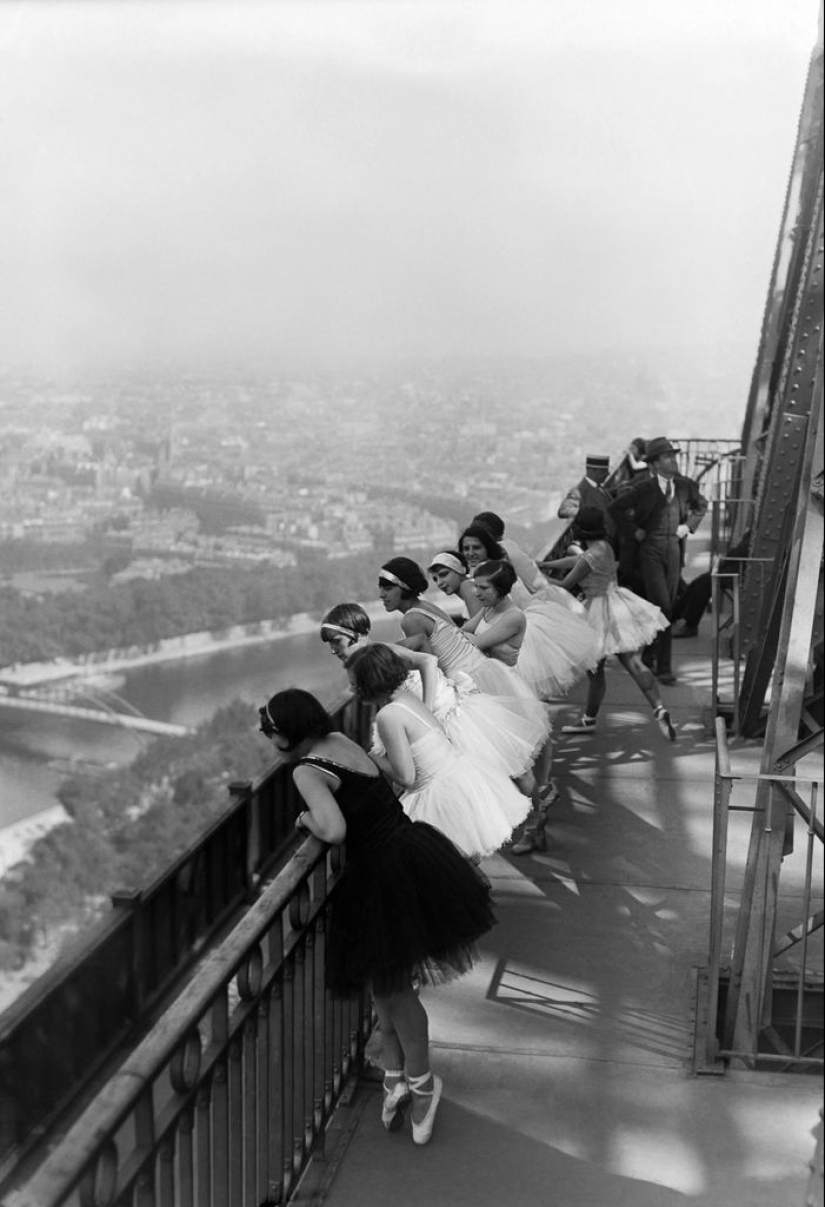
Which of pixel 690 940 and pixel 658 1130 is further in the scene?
pixel 690 940

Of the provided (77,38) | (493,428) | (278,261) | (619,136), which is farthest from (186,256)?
(619,136)

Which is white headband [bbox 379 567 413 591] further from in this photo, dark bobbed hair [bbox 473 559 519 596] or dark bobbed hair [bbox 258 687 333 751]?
dark bobbed hair [bbox 258 687 333 751]

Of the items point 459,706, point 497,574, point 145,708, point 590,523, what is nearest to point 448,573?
point 497,574

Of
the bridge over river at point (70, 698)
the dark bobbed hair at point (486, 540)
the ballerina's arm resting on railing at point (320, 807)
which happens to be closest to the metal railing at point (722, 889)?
the ballerina's arm resting on railing at point (320, 807)

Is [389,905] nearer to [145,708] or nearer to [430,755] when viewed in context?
[430,755]

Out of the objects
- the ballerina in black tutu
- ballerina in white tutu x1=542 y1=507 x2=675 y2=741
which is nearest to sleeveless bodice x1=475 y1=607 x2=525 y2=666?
ballerina in white tutu x1=542 y1=507 x2=675 y2=741

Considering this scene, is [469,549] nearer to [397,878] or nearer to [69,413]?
[397,878]

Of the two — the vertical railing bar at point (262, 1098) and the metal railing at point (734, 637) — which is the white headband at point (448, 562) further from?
the vertical railing bar at point (262, 1098)

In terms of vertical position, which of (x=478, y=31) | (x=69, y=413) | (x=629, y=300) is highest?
(x=478, y=31)
